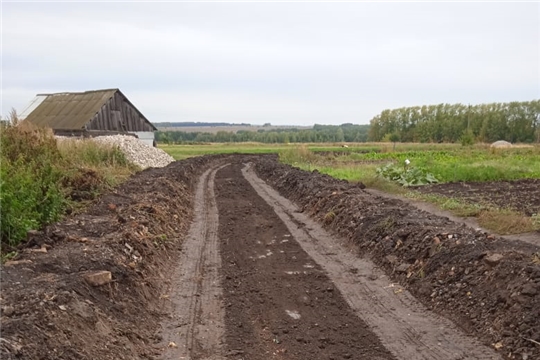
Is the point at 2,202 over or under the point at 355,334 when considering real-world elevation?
over

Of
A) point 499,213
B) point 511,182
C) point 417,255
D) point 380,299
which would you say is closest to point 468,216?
point 499,213

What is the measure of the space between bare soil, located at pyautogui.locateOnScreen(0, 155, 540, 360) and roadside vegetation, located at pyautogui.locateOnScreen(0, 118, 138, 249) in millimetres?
506

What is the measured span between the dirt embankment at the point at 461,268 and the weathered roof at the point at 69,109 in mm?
28767

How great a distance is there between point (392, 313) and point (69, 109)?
122ft

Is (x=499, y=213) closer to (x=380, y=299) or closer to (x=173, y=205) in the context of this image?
(x=380, y=299)

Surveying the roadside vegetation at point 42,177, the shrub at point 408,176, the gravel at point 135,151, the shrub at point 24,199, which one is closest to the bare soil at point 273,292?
the shrub at point 24,199

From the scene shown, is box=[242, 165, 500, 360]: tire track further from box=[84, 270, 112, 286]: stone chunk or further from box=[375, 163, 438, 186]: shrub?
box=[375, 163, 438, 186]: shrub

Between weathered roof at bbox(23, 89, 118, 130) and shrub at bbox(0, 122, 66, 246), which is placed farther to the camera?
weathered roof at bbox(23, 89, 118, 130)

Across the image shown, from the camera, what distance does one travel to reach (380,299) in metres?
7.95

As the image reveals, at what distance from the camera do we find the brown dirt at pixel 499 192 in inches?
601

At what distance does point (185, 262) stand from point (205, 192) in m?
11.7

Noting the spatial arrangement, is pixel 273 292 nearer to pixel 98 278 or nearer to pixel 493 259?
pixel 98 278

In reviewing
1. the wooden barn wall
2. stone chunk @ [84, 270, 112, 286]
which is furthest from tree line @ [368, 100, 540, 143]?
stone chunk @ [84, 270, 112, 286]

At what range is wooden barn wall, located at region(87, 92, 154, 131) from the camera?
122ft
